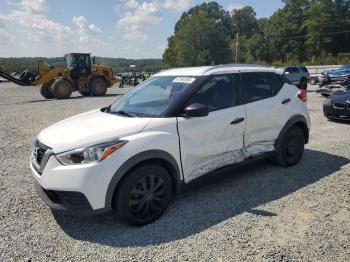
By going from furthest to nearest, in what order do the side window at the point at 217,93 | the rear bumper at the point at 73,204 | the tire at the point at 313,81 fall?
the tire at the point at 313,81, the side window at the point at 217,93, the rear bumper at the point at 73,204

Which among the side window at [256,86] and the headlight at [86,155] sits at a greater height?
the side window at [256,86]

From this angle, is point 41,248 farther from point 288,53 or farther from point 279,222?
point 288,53

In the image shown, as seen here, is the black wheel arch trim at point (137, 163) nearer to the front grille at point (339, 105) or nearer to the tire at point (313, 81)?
the front grille at point (339, 105)

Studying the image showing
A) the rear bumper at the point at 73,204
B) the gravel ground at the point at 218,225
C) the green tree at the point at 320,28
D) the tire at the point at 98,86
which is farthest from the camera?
the green tree at the point at 320,28

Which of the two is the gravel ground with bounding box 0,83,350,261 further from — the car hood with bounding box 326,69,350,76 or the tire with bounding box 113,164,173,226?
the car hood with bounding box 326,69,350,76

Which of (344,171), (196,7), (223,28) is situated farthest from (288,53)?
(344,171)

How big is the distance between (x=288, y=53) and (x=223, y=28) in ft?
108

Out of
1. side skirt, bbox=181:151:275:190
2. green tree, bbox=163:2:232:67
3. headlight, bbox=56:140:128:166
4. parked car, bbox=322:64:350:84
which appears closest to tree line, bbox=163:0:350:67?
green tree, bbox=163:2:232:67

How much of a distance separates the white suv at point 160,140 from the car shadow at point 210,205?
0.72 ft

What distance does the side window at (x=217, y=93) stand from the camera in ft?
13.4

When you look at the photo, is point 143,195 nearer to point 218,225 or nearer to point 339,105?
point 218,225

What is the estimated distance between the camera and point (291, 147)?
5328 mm

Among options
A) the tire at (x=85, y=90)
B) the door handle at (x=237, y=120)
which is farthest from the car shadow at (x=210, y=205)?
the tire at (x=85, y=90)

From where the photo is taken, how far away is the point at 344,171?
5.14 metres
